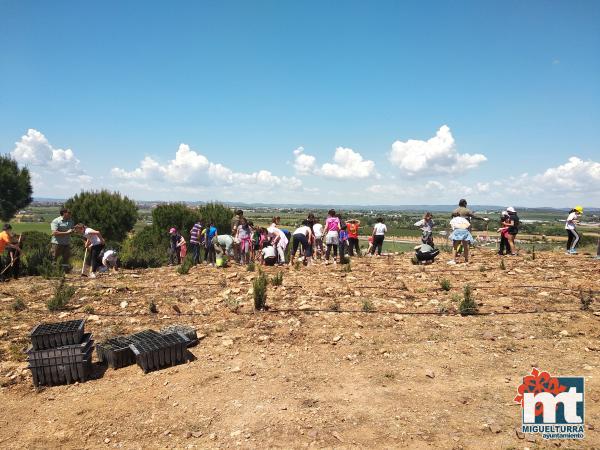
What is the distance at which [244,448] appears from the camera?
154 inches


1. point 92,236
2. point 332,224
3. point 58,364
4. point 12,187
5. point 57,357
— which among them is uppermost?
point 12,187

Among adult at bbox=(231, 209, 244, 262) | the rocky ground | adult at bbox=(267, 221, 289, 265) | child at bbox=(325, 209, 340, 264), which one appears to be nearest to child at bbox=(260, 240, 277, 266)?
adult at bbox=(267, 221, 289, 265)

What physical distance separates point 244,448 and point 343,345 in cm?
289

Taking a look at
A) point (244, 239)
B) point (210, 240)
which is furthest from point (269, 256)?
point (210, 240)

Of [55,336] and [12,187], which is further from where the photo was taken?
[12,187]

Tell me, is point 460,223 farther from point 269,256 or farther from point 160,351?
point 160,351

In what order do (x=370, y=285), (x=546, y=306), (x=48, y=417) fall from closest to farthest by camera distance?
(x=48, y=417) < (x=546, y=306) < (x=370, y=285)

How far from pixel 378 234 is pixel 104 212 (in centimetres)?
3270

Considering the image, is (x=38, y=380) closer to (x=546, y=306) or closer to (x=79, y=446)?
(x=79, y=446)

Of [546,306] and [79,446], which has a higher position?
[546,306]

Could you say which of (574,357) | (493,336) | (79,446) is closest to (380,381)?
(493,336)

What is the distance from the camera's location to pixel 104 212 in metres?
37.2

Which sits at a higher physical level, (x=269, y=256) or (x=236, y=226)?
(x=236, y=226)

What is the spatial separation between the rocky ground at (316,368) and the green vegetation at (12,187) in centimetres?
4964
